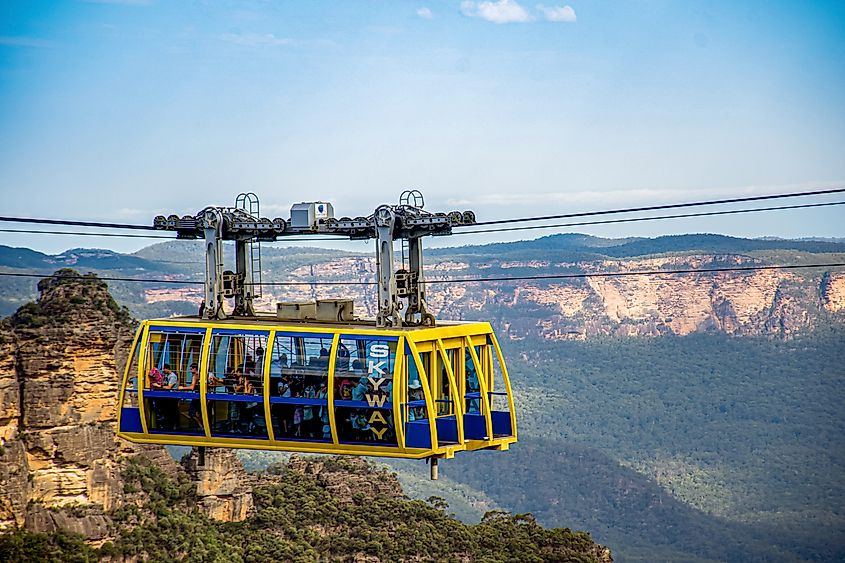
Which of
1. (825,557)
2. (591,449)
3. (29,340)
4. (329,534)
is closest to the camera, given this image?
(29,340)

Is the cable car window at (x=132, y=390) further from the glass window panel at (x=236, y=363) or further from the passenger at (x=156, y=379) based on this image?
the glass window panel at (x=236, y=363)

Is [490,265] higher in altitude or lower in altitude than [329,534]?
higher

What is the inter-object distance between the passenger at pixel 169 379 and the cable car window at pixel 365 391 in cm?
379

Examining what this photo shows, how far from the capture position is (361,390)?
25.8 metres

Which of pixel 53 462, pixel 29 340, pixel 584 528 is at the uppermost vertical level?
pixel 29 340

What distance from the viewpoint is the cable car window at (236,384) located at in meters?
27.2

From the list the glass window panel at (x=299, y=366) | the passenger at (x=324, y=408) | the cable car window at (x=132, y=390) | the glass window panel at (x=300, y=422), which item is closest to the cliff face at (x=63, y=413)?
the cable car window at (x=132, y=390)

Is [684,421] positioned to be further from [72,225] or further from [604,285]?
[72,225]

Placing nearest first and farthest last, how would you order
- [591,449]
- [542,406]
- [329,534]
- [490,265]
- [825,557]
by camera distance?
[329,534] < [825,557] < [591,449] < [542,406] < [490,265]

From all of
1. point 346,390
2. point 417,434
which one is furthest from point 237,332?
point 417,434

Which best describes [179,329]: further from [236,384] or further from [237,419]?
[237,419]

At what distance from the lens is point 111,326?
50.7m

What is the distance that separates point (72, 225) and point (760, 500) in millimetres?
87298

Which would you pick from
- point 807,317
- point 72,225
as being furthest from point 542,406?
point 72,225
